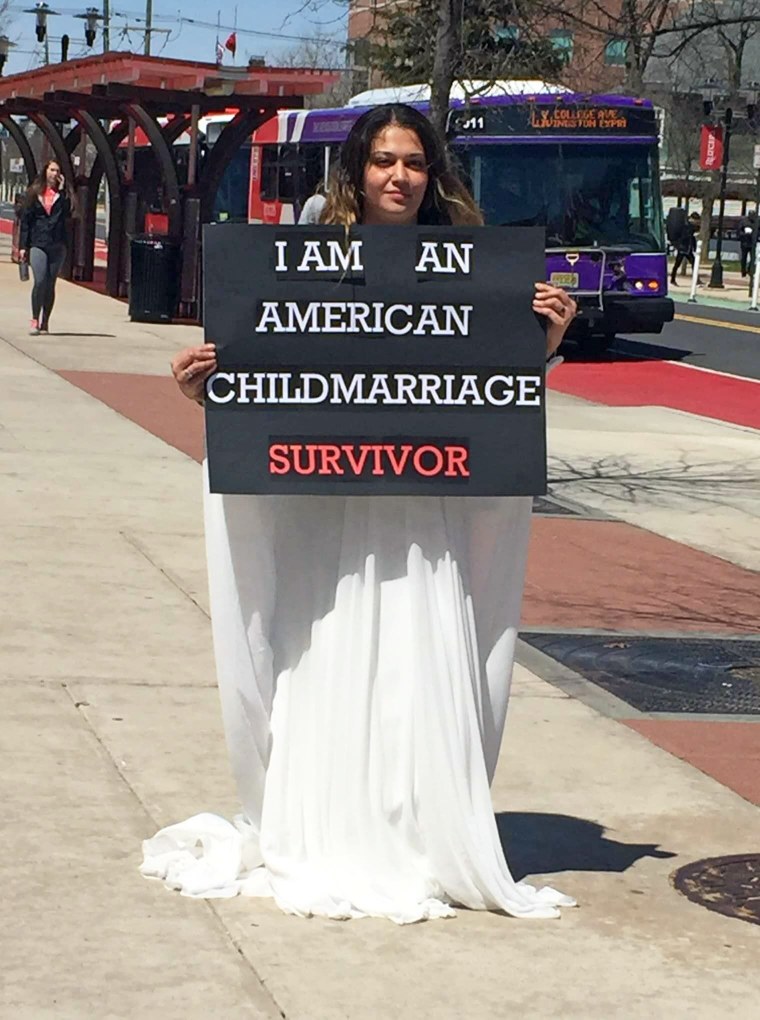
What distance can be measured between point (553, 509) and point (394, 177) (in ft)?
23.3

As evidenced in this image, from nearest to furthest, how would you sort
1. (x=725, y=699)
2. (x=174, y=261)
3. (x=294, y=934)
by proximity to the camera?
(x=294, y=934)
(x=725, y=699)
(x=174, y=261)

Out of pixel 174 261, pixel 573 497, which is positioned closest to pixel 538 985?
pixel 573 497

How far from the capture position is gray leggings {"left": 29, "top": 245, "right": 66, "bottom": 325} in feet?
65.1

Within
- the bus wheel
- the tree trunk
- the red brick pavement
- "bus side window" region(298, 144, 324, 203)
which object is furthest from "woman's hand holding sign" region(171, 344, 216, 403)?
"bus side window" region(298, 144, 324, 203)

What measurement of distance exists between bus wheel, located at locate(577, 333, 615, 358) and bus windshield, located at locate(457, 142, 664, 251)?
67.6 inches

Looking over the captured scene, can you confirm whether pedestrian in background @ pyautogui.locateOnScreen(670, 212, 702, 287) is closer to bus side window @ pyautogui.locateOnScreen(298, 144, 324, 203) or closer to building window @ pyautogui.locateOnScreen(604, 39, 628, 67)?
bus side window @ pyautogui.locateOnScreen(298, 144, 324, 203)

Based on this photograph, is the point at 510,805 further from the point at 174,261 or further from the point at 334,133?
the point at 334,133

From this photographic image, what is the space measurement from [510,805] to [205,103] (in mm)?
20487

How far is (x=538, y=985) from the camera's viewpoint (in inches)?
158

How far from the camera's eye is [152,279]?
23.6 m

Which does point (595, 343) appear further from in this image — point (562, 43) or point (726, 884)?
point (726, 884)

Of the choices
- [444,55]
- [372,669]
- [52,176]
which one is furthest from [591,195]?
[372,669]

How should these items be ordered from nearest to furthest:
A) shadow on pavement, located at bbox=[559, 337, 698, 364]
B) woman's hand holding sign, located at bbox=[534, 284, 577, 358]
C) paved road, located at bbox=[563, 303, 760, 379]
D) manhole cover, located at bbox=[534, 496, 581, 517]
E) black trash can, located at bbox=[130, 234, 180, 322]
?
woman's hand holding sign, located at bbox=[534, 284, 577, 358] → manhole cover, located at bbox=[534, 496, 581, 517] → shadow on pavement, located at bbox=[559, 337, 698, 364] → black trash can, located at bbox=[130, 234, 180, 322] → paved road, located at bbox=[563, 303, 760, 379]

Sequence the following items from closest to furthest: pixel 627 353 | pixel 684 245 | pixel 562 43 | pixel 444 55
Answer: pixel 444 55, pixel 562 43, pixel 627 353, pixel 684 245
